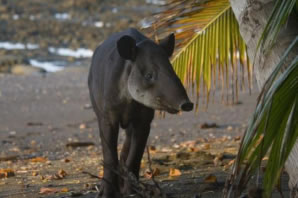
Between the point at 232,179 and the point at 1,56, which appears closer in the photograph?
the point at 232,179

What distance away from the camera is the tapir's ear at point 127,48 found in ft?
13.9

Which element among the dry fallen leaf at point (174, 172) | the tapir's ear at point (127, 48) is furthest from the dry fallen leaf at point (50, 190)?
the tapir's ear at point (127, 48)

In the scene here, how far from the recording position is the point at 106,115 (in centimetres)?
464

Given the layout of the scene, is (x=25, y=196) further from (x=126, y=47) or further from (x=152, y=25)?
(x=152, y=25)

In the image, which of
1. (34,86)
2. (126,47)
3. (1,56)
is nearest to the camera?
(126,47)

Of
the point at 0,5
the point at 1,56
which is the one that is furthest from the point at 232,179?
the point at 0,5

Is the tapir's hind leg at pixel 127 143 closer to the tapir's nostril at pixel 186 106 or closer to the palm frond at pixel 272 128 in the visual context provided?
the tapir's nostril at pixel 186 106

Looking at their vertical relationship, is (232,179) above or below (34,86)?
above

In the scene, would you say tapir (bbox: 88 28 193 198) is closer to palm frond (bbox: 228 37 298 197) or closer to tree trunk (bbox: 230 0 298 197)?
tree trunk (bbox: 230 0 298 197)

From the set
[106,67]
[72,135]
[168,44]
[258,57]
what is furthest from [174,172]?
[72,135]

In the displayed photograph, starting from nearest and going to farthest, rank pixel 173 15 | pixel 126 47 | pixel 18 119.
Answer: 1. pixel 126 47
2. pixel 173 15
3. pixel 18 119

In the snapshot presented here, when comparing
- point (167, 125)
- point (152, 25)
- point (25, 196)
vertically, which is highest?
point (152, 25)

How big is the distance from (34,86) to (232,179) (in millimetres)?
11383

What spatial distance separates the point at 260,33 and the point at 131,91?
0.84 meters
